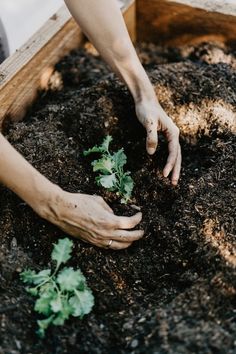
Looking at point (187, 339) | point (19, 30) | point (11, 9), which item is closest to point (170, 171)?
point (187, 339)

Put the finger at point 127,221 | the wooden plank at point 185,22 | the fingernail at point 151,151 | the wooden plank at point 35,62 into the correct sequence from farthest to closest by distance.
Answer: the wooden plank at point 185,22
the wooden plank at point 35,62
the fingernail at point 151,151
the finger at point 127,221

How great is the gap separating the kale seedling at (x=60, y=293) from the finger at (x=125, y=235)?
0.77 ft

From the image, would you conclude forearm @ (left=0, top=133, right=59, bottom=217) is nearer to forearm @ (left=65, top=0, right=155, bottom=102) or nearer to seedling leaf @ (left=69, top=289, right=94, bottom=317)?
seedling leaf @ (left=69, top=289, right=94, bottom=317)

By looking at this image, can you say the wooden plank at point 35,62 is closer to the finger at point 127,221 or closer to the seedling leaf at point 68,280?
the finger at point 127,221

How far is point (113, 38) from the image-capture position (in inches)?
95.3

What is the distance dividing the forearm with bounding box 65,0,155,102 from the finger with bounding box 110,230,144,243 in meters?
0.67

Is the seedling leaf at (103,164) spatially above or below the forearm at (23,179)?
below

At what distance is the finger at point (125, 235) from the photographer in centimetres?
207

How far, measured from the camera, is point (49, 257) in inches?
84.4

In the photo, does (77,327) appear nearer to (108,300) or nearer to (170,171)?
(108,300)

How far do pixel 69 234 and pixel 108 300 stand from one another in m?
0.32

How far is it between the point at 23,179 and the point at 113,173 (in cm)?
45

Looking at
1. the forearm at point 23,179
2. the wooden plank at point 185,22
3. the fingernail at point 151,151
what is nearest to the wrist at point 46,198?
the forearm at point 23,179

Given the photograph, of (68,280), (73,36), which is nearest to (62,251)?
(68,280)
